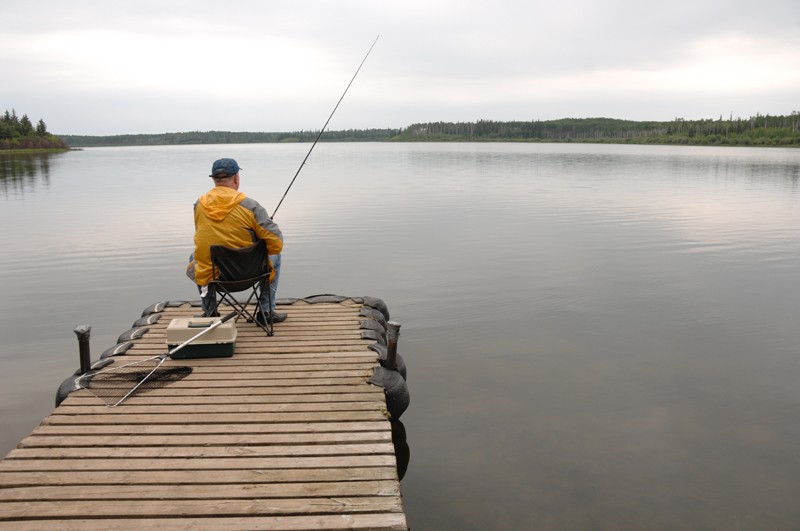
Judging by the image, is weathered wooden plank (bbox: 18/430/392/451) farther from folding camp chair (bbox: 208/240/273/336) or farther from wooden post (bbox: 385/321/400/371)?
folding camp chair (bbox: 208/240/273/336)

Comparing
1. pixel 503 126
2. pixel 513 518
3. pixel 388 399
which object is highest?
pixel 503 126

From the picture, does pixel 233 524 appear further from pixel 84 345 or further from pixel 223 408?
pixel 84 345

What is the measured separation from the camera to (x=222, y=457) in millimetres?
3775

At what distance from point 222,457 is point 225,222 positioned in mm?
2496

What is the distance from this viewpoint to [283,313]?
6.95m

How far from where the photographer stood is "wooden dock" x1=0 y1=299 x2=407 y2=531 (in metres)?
3.20

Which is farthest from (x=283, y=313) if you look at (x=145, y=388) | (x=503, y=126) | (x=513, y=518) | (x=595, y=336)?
(x=503, y=126)

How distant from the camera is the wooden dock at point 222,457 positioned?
3197mm

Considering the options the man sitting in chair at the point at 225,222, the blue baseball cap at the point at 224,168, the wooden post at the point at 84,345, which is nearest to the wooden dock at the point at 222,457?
the wooden post at the point at 84,345

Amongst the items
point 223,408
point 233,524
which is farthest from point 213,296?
point 233,524

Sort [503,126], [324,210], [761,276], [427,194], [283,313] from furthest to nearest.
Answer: [503,126], [427,194], [324,210], [761,276], [283,313]

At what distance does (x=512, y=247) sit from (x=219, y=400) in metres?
10.9

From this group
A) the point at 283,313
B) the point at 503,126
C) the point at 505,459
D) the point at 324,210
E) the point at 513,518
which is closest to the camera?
the point at 513,518

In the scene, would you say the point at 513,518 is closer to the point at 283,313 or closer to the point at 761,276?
the point at 283,313
